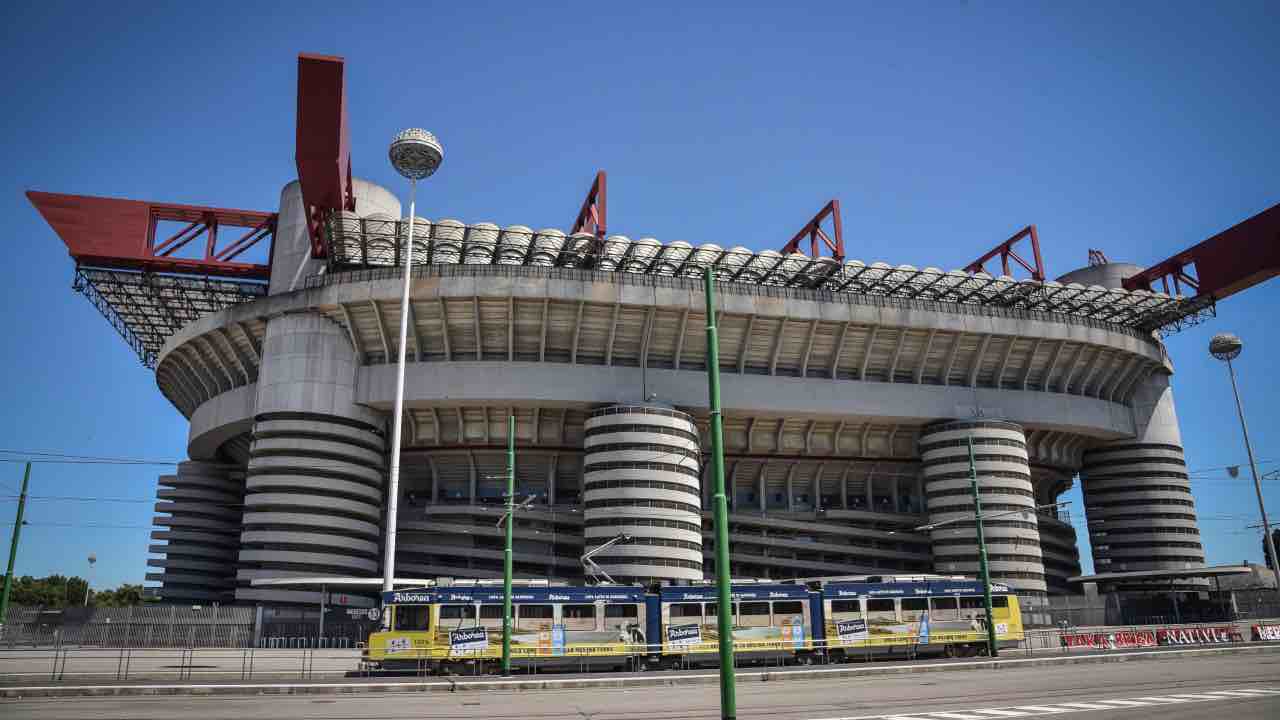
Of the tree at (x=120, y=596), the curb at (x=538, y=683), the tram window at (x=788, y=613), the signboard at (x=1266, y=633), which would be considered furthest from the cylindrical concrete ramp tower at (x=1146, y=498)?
the tree at (x=120, y=596)

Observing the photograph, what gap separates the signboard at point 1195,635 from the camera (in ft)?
140

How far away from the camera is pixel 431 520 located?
202ft

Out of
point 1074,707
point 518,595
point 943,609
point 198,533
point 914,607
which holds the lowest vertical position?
point 1074,707

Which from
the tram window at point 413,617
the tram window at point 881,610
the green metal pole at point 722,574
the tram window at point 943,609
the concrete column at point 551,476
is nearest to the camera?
the green metal pole at point 722,574

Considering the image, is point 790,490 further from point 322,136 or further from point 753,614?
point 322,136

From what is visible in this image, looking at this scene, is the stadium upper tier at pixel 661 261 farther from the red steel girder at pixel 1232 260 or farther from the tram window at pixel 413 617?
the tram window at pixel 413 617

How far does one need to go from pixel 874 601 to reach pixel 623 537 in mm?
18425

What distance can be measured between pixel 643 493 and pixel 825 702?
109ft

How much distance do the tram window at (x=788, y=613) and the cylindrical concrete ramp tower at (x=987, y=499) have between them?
89.3 ft

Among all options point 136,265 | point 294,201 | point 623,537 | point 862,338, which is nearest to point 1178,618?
point 862,338

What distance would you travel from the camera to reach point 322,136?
47.1m

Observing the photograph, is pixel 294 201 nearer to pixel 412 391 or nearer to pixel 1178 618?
pixel 412 391

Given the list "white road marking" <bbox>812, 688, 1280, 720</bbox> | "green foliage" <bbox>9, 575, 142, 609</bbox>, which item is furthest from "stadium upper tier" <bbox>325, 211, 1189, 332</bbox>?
"green foliage" <bbox>9, 575, 142, 609</bbox>

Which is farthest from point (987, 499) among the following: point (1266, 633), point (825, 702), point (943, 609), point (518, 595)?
point (825, 702)
